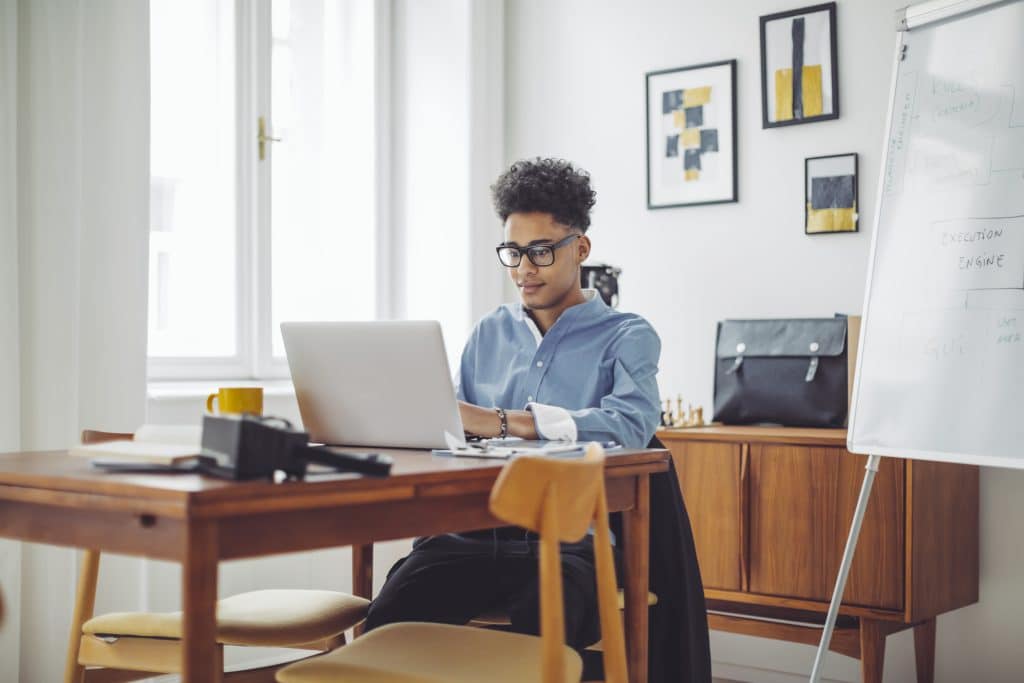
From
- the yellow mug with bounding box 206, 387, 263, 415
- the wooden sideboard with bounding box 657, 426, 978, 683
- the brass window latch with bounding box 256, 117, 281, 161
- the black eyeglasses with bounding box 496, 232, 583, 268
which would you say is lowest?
the wooden sideboard with bounding box 657, 426, 978, 683

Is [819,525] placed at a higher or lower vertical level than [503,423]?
lower

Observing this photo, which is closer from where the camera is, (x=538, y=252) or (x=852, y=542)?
(x=538, y=252)

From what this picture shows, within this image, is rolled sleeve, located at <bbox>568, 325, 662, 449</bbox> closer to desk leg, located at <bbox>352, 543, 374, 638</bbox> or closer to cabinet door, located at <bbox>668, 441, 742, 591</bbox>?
desk leg, located at <bbox>352, 543, 374, 638</bbox>

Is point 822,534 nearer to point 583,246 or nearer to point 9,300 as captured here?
point 583,246

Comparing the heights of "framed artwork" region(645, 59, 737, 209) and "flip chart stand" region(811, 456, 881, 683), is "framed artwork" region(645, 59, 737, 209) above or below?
above

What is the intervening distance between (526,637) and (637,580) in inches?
8.8

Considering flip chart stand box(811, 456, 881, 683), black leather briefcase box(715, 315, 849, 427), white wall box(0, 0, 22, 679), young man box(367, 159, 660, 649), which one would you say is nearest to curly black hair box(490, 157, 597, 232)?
young man box(367, 159, 660, 649)

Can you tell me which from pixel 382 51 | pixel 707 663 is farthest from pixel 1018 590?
pixel 382 51

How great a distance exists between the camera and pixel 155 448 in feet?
4.97

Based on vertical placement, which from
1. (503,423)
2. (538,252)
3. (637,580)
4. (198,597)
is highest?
(538,252)

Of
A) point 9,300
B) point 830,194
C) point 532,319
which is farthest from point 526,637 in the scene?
point 830,194

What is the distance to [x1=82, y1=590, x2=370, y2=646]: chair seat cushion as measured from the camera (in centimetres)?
184

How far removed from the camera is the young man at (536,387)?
1.95m

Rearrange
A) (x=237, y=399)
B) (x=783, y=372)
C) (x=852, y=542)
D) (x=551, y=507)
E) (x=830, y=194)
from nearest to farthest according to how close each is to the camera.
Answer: (x=551, y=507)
(x=237, y=399)
(x=852, y=542)
(x=783, y=372)
(x=830, y=194)
